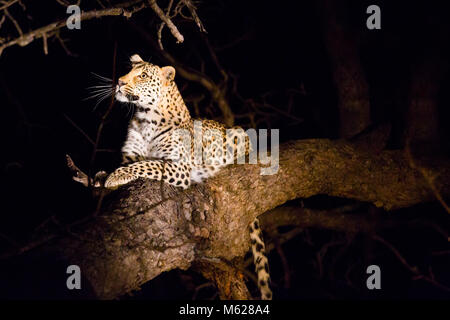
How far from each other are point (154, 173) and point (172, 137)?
660 mm

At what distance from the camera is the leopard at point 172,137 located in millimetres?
4223

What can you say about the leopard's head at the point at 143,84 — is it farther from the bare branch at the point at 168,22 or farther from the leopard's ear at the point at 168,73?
the bare branch at the point at 168,22

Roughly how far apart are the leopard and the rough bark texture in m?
0.29

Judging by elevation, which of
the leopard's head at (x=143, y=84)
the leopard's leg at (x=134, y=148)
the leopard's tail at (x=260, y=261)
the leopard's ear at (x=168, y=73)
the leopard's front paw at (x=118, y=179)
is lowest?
the leopard's tail at (x=260, y=261)

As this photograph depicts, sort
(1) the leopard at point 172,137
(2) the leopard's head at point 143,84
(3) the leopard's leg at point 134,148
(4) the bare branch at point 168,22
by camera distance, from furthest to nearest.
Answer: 1. (3) the leopard's leg at point 134,148
2. (2) the leopard's head at point 143,84
3. (1) the leopard at point 172,137
4. (4) the bare branch at point 168,22

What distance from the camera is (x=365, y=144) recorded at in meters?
4.49

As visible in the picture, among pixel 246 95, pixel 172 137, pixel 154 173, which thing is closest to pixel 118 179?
pixel 154 173

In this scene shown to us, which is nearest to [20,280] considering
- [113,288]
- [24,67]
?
[113,288]

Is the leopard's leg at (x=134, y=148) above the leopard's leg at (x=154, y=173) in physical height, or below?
above

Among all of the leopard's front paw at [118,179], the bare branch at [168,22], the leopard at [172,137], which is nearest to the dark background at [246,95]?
the leopard's front paw at [118,179]

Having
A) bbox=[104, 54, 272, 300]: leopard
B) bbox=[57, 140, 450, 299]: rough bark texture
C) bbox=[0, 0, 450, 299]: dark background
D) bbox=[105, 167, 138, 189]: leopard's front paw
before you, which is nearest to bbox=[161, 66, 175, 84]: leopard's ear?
bbox=[104, 54, 272, 300]: leopard

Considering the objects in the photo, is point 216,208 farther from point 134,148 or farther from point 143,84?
point 143,84

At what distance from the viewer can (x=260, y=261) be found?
417cm

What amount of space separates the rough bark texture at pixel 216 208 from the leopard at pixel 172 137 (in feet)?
0.94
